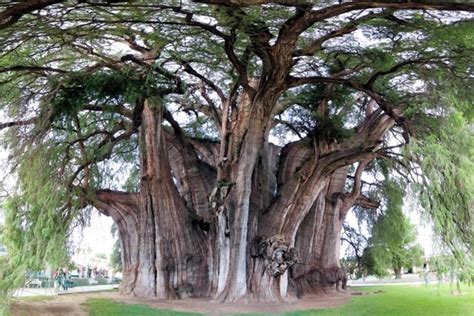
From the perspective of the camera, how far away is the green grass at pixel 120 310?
28.1ft

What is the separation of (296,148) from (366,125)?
5.87ft

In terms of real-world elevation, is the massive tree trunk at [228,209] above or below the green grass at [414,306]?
above

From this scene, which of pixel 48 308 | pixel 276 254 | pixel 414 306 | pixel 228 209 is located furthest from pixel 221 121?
pixel 414 306

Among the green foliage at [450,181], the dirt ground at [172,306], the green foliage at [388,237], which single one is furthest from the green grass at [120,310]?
the green foliage at [388,237]

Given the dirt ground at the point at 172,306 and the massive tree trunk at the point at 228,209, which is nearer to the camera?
the dirt ground at the point at 172,306

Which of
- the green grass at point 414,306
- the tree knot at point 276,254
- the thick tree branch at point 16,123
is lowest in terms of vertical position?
the green grass at point 414,306

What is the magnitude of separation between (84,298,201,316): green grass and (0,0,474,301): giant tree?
910 mm

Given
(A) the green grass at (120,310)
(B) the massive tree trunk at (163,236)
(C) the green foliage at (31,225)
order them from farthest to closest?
1. (B) the massive tree trunk at (163,236)
2. (A) the green grass at (120,310)
3. (C) the green foliage at (31,225)

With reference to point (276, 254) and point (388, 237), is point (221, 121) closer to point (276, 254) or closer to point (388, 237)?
point (276, 254)

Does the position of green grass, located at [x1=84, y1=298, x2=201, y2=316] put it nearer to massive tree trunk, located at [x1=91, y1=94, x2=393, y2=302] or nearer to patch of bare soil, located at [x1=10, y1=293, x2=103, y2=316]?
patch of bare soil, located at [x1=10, y1=293, x2=103, y2=316]

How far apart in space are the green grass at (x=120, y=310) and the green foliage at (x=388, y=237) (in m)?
7.43

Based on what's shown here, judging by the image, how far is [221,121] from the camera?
439 inches

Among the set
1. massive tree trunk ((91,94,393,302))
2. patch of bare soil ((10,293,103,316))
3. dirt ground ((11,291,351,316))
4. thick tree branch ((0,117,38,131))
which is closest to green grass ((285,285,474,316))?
dirt ground ((11,291,351,316))

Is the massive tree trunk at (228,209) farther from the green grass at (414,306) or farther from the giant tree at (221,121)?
the green grass at (414,306)
